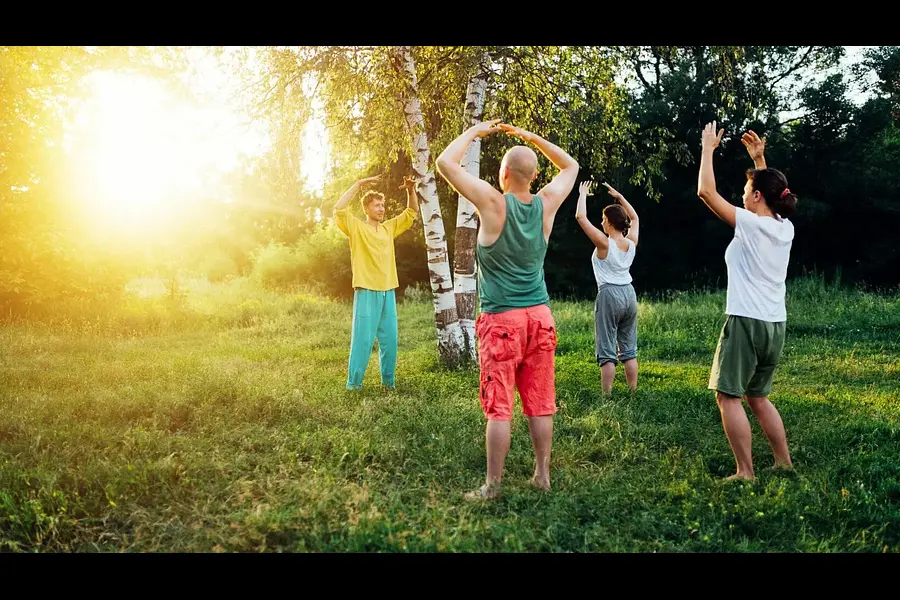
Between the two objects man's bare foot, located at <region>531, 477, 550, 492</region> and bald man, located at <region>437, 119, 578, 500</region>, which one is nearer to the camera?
bald man, located at <region>437, 119, 578, 500</region>

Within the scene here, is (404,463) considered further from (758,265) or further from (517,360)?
(758,265)

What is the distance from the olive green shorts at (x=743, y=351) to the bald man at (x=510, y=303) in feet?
3.66

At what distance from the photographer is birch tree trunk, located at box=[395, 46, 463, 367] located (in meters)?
8.67

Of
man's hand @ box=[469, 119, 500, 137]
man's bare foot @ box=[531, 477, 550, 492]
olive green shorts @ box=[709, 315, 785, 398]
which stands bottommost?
man's bare foot @ box=[531, 477, 550, 492]

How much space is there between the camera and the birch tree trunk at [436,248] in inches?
341

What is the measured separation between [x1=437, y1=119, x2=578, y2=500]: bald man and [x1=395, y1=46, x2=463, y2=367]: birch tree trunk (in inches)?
175

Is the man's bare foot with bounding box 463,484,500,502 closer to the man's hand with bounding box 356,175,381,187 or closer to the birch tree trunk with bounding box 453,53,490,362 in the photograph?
the man's hand with bounding box 356,175,381,187

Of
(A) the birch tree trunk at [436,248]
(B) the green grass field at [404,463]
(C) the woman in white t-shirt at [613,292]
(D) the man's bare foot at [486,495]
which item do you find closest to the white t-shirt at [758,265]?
(B) the green grass field at [404,463]

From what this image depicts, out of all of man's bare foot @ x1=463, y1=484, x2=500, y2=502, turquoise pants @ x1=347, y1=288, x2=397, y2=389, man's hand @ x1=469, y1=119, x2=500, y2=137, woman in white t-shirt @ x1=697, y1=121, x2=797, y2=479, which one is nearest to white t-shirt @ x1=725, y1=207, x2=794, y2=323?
woman in white t-shirt @ x1=697, y1=121, x2=797, y2=479

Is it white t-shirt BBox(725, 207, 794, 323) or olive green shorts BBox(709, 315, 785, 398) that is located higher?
white t-shirt BBox(725, 207, 794, 323)

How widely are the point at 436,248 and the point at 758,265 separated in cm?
491

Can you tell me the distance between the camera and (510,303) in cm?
418

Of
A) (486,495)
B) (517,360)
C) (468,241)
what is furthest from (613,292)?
(486,495)

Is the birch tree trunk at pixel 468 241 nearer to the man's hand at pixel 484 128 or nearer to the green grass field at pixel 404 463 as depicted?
the green grass field at pixel 404 463
